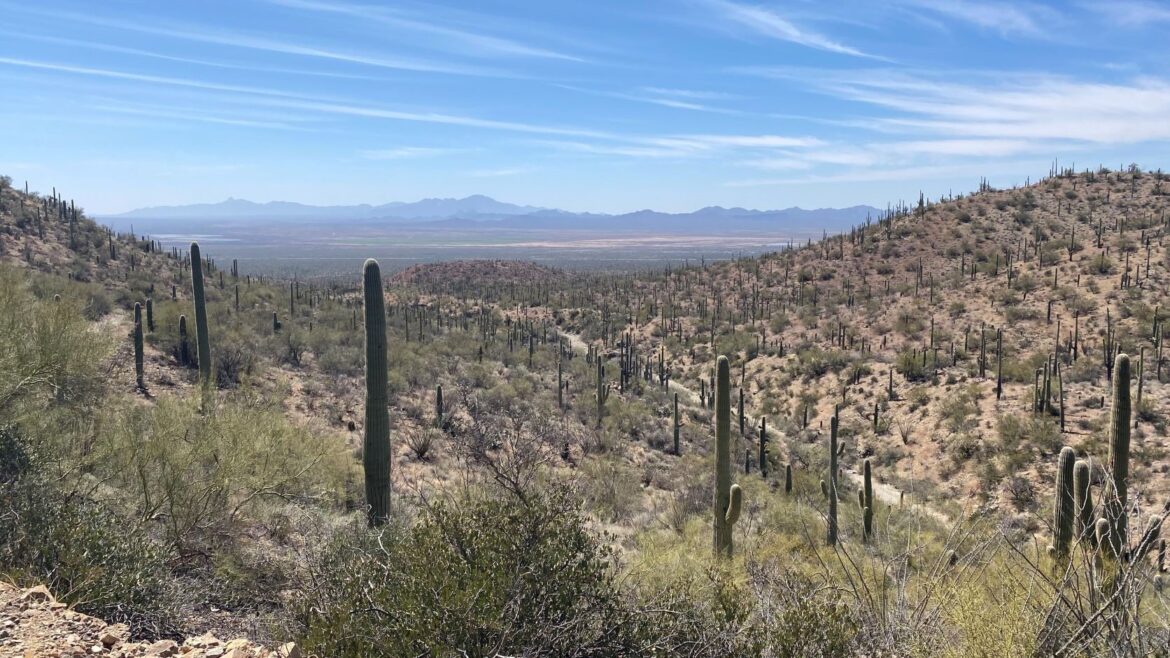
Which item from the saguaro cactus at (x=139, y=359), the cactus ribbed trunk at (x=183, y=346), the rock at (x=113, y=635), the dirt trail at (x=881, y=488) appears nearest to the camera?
the rock at (x=113, y=635)

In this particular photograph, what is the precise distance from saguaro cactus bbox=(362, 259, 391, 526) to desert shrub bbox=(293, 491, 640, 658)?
15.3 ft

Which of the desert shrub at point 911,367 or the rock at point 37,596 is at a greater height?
the rock at point 37,596

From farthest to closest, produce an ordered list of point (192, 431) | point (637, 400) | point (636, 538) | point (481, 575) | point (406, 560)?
point (637, 400) → point (636, 538) → point (192, 431) → point (406, 560) → point (481, 575)

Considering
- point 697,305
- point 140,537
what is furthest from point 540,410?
point 697,305

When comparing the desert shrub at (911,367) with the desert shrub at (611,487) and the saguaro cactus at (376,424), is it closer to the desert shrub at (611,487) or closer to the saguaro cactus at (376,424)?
the desert shrub at (611,487)

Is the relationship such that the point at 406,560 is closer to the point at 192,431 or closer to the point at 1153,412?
the point at 192,431

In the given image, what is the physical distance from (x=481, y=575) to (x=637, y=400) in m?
24.6

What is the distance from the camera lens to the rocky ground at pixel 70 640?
16.1ft

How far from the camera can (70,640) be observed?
16.6 feet

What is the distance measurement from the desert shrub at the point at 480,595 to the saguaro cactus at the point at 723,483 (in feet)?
21.9

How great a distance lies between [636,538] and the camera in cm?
1379

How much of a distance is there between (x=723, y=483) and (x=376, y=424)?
6.29 meters

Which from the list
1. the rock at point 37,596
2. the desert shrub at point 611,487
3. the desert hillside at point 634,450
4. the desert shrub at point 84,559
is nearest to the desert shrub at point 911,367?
the desert hillside at point 634,450

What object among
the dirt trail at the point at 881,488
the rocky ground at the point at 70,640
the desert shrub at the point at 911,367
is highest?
the rocky ground at the point at 70,640
